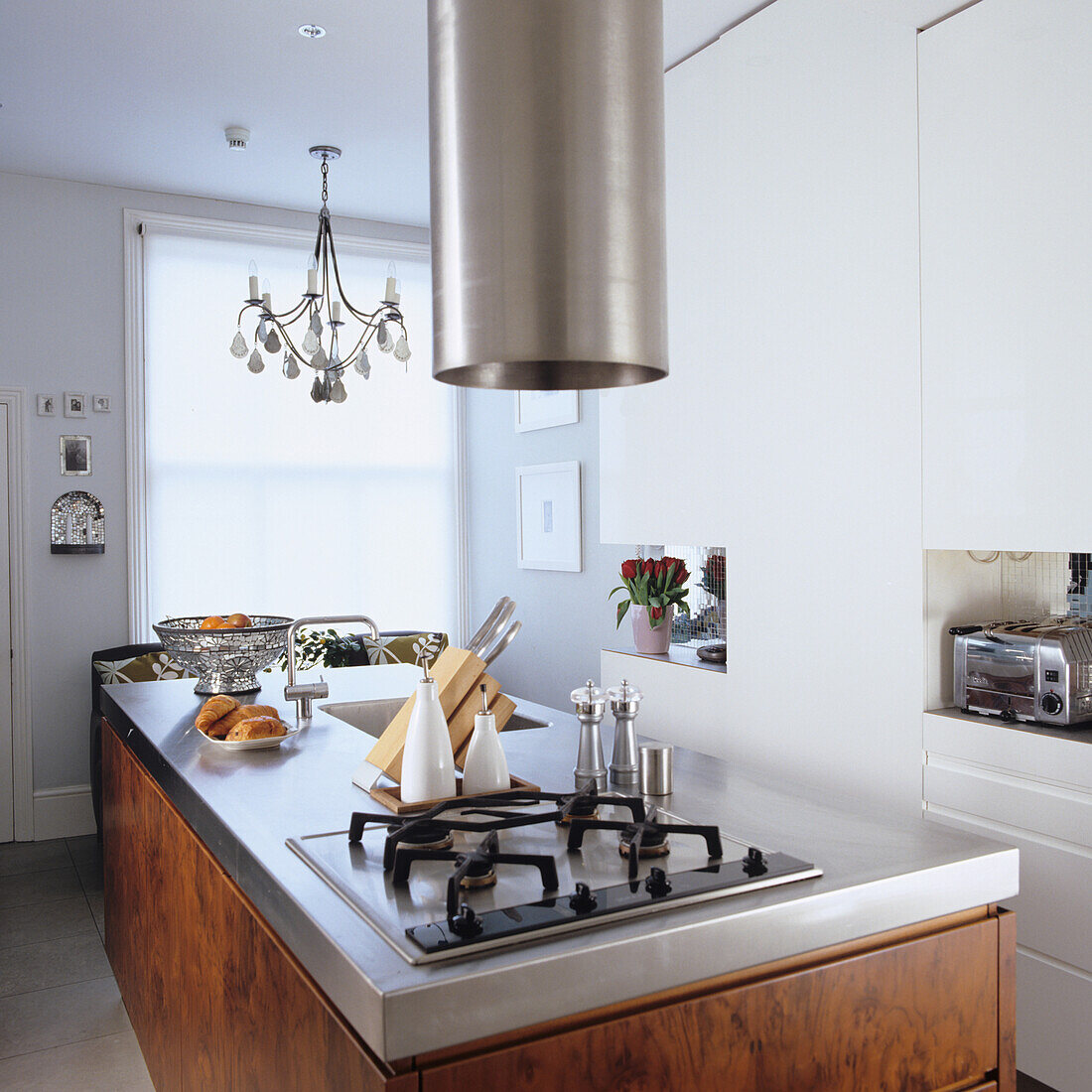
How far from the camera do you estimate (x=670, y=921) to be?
111cm

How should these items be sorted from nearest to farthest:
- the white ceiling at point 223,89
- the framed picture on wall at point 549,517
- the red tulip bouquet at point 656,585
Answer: the white ceiling at point 223,89, the red tulip bouquet at point 656,585, the framed picture on wall at point 549,517

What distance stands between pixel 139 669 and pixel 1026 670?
3.69 m

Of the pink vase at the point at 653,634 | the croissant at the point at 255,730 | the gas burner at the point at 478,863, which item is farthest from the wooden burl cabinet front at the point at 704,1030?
the pink vase at the point at 653,634

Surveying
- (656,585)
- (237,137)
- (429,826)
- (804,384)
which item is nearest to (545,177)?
(429,826)

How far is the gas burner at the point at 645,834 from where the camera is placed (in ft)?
4.34

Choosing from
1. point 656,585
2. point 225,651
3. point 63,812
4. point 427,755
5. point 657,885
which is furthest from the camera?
point 63,812

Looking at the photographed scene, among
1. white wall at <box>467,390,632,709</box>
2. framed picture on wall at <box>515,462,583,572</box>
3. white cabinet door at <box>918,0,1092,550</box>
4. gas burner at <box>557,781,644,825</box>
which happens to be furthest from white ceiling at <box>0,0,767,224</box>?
gas burner at <box>557,781,644,825</box>

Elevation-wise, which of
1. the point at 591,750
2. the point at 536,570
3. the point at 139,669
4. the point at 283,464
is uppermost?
the point at 283,464

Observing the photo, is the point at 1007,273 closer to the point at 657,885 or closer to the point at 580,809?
the point at 580,809

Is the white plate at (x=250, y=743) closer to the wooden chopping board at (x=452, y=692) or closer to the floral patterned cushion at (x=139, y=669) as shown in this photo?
the wooden chopping board at (x=452, y=692)

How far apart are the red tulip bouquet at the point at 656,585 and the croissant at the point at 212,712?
5.12ft

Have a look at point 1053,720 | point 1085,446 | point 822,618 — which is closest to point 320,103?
point 822,618

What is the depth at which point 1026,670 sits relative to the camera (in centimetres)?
224

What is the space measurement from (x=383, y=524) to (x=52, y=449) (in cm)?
168
